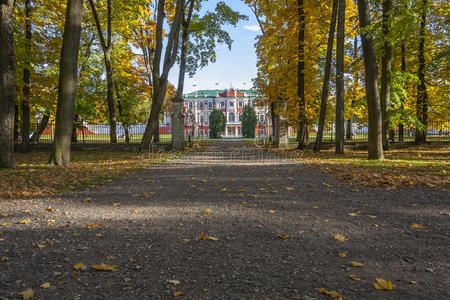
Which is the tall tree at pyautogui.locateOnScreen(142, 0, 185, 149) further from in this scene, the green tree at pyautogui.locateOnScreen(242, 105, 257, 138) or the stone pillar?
the green tree at pyautogui.locateOnScreen(242, 105, 257, 138)

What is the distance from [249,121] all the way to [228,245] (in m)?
57.7

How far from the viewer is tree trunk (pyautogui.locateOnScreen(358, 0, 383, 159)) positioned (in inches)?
410

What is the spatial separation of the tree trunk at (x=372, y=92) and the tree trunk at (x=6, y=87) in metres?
11.7

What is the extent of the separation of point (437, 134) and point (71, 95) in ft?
81.1

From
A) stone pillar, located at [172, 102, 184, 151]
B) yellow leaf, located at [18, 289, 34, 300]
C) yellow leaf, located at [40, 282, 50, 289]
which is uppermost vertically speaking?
stone pillar, located at [172, 102, 184, 151]

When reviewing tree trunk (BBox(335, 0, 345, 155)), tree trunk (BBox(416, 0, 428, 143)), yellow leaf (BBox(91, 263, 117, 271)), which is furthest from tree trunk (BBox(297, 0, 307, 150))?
yellow leaf (BBox(91, 263, 117, 271))

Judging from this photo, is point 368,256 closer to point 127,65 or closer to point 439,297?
point 439,297

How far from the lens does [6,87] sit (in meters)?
8.35

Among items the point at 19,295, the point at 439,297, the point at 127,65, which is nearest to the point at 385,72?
the point at 439,297

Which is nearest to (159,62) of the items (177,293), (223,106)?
(177,293)

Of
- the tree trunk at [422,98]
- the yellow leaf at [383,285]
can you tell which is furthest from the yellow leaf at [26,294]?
the tree trunk at [422,98]

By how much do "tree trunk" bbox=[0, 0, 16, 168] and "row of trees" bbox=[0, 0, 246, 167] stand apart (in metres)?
0.02

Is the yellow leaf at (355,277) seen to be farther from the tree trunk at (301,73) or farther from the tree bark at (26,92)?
the tree bark at (26,92)

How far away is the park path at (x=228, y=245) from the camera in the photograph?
2.19m
